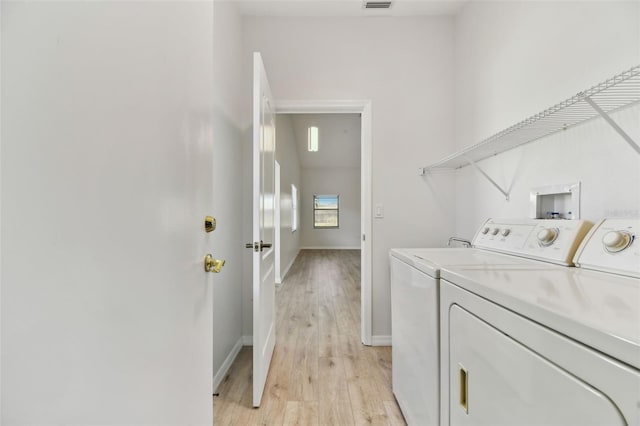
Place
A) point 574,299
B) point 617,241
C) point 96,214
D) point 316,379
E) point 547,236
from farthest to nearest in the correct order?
point 316,379 → point 547,236 → point 617,241 → point 574,299 → point 96,214

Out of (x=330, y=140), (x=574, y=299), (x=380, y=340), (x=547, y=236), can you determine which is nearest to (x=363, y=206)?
(x=380, y=340)

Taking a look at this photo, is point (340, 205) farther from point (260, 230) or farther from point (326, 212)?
point (260, 230)

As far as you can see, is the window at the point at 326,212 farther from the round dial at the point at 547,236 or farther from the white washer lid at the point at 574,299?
the white washer lid at the point at 574,299

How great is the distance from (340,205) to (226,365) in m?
7.71

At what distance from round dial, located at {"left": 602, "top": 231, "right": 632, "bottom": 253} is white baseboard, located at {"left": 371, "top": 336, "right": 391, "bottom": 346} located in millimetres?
1754

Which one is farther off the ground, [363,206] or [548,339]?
[363,206]

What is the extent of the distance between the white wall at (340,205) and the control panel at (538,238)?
7.85m

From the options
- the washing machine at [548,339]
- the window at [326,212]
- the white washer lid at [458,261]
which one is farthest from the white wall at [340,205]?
the washing machine at [548,339]

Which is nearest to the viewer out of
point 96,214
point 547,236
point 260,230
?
point 96,214

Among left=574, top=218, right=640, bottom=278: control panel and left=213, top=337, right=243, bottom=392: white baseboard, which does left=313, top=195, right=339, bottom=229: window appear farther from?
left=574, top=218, right=640, bottom=278: control panel

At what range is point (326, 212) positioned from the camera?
31.0 ft

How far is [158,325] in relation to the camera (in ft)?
2.07

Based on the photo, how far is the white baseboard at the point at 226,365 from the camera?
172 centimetres

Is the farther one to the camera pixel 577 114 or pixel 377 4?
pixel 377 4
